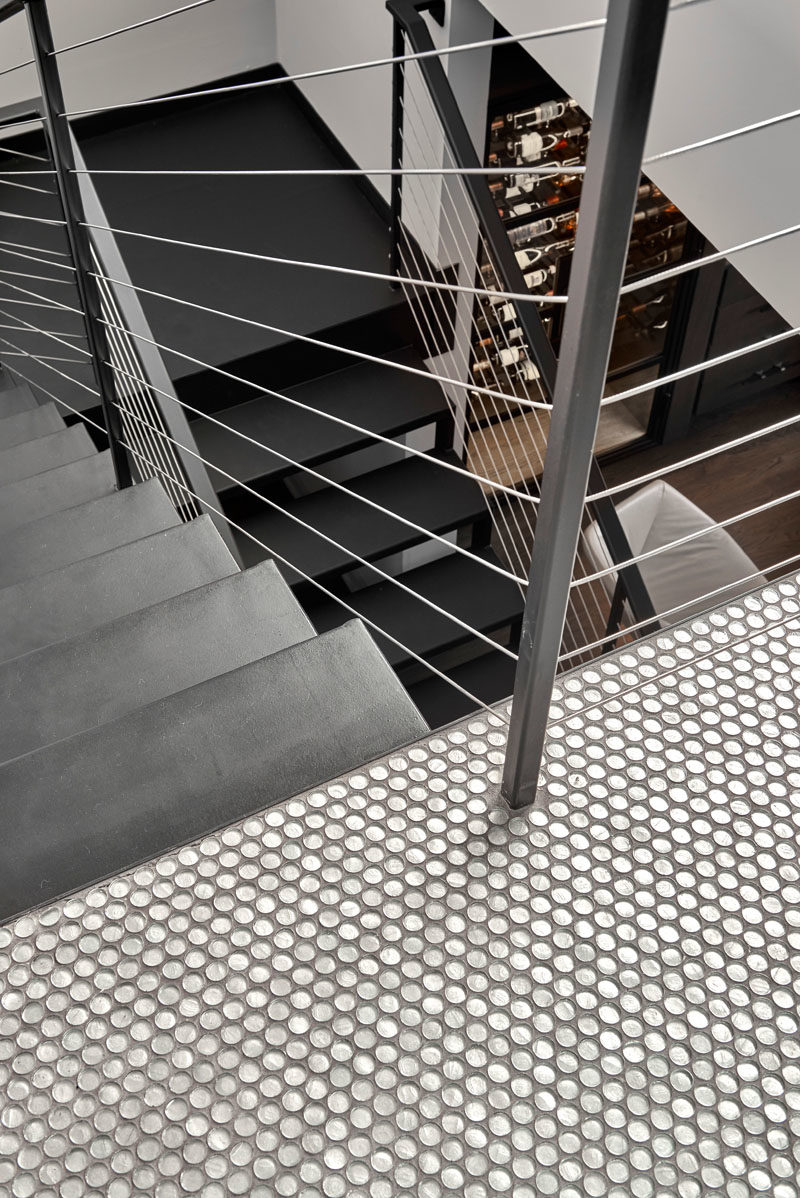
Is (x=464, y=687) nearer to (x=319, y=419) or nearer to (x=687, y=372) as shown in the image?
(x=319, y=419)

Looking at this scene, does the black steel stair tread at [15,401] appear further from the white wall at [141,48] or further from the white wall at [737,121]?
the white wall at [737,121]

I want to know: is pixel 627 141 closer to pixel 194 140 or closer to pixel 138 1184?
pixel 138 1184

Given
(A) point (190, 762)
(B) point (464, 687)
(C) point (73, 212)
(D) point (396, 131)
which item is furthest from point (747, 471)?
(A) point (190, 762)

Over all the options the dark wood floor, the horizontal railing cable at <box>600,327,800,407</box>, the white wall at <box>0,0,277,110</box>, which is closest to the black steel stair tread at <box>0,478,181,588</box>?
the horizontal railing cable at <box>600,327,800,407</box>

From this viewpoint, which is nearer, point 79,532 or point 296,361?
point 79,532

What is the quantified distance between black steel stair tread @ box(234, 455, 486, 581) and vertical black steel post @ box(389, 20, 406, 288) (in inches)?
25.8

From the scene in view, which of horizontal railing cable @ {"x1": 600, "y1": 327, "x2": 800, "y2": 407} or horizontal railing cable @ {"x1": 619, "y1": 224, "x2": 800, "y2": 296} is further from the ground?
horizontal railing cable @ {"x1": 619, "y1": 224, "x2": 800, "y2": 296}

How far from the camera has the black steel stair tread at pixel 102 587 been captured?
5.96 ft

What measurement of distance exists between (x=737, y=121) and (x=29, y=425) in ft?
5.98

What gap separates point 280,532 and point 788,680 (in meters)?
2.58

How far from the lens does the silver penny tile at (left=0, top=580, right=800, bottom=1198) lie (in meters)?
0.77

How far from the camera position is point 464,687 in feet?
11.9

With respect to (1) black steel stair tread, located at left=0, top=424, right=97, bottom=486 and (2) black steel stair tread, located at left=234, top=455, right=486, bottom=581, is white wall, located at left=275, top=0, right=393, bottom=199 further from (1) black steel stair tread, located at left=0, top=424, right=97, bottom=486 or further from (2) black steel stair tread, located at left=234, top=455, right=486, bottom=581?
(1) black steel stair tread, located at left=0, top=424, right=97, bottom=486

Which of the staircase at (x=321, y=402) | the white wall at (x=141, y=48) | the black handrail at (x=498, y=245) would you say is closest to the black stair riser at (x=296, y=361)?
the staircase at (x=321, y=402)
